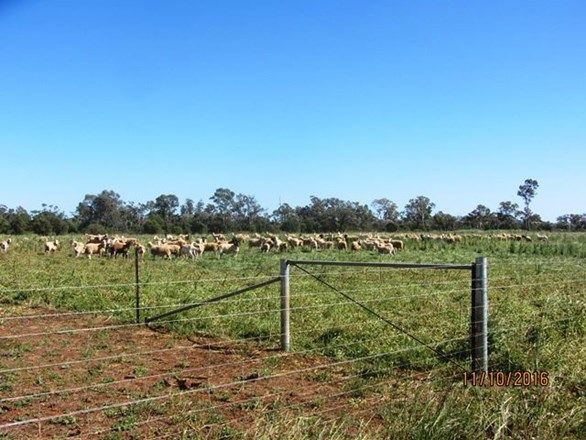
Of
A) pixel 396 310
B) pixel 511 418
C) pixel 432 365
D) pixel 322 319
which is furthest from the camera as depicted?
pixel 396 310

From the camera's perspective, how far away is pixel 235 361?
26.0 ft

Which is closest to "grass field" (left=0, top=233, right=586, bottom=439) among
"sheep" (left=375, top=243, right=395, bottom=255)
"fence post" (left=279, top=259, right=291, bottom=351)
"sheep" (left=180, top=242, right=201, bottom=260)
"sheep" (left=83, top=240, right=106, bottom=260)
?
"fence post" (left=279, top=259, right=291, bottom=351)

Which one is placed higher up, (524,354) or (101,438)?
(524,354)

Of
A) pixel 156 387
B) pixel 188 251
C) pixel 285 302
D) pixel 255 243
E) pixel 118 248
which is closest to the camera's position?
pixel 156 387

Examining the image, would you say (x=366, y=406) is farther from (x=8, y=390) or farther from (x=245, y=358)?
(x=8, y=390)

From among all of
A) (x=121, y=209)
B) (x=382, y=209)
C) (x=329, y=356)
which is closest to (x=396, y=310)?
(x=329, y=356)

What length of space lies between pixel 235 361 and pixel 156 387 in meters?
1.49

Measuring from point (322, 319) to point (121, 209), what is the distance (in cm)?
11279

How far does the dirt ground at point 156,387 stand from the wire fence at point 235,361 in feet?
0.06

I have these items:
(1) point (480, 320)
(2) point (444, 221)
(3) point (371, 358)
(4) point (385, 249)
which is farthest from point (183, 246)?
(2) point (444, 221)

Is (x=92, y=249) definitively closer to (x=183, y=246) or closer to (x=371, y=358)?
(x=183, y=246)

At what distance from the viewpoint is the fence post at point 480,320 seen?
6145 mm

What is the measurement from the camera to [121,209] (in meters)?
117

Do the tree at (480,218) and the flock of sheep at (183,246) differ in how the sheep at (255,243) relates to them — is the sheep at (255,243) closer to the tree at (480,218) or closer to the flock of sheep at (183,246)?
the flock of sheep at (183,246)
